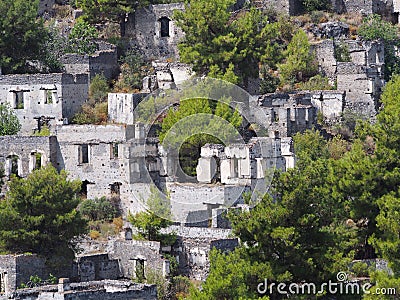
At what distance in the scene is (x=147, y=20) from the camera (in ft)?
247

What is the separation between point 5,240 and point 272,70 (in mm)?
19483

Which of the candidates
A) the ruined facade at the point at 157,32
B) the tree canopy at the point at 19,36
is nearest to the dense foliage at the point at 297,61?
the ruined facade at the point at 157,32

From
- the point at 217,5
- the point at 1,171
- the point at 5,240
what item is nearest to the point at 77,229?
the point at 5,240

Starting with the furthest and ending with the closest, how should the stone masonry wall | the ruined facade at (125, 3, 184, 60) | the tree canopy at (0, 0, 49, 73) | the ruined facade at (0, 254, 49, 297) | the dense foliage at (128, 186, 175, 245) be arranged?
the ruined facade at (125, 3, 184, 60)
the tree canopy at (0, 0, 49, 73)
the stone masonry wall
the dense foliage at (128, 186, 175, 245)
the ruined facade at (0, 254, 49, 297)

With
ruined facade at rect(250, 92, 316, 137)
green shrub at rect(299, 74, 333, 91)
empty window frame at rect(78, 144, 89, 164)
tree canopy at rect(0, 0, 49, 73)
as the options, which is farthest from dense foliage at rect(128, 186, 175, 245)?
green shrub at rect(299, 74, 333, 91)

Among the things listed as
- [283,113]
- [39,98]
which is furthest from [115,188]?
[283,113]

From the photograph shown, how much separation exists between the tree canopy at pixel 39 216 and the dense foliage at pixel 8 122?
814cm

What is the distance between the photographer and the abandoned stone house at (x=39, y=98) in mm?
67875

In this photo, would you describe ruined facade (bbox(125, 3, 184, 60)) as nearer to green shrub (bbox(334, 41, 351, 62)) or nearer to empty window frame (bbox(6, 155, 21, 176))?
green shrub (bbox(334, 41, 351, 62))

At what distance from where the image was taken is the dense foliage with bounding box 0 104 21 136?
67.1 m

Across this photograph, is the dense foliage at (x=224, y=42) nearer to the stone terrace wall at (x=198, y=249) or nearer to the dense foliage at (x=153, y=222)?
the dense foliage at (x=153, y=222)

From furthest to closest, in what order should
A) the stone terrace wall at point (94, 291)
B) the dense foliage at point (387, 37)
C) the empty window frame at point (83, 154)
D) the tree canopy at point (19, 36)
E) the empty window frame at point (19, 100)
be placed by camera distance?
the dense foliage at point (387, 37) → the tree canopy at point (19, 36) → the empty window frame at point (19, 100) → the empty window frame at point (83, 154) → the stone terrace wall at point (94, 291)
